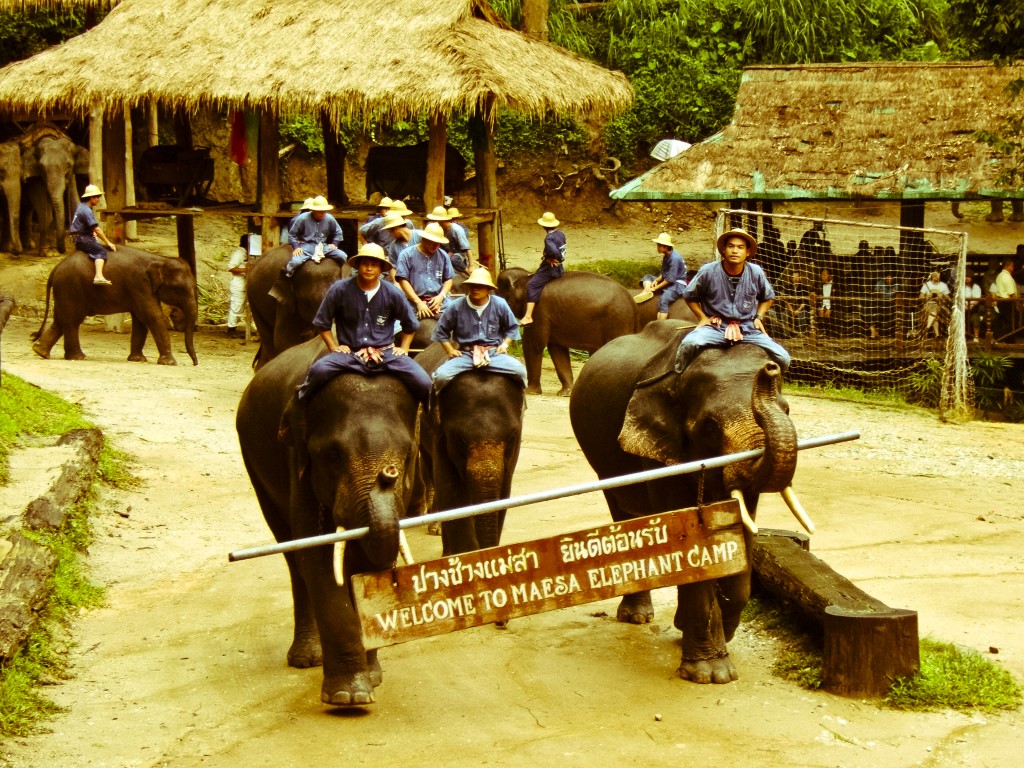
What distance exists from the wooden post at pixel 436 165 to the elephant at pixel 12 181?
7.50 metres

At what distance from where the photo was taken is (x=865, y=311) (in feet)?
62.5

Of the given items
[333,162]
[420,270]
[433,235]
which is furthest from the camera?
[333,162]

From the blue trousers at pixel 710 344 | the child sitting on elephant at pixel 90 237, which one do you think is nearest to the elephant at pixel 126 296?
the child sitting on elephant at pixel 90 237

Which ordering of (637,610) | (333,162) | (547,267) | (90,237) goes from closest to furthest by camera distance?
(637,610), (547,267), (90,237), (333,162)

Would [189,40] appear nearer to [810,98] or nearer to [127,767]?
[810,98]

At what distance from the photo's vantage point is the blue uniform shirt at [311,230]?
14.9m

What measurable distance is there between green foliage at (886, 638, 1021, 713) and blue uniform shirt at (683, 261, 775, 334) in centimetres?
196

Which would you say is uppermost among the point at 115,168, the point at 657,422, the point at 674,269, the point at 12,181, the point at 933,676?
the point at 115,168

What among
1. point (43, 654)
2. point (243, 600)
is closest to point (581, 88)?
point (243, 600)

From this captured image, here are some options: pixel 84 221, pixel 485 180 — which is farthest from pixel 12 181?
pixel 485 180

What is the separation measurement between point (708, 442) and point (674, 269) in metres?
9.66

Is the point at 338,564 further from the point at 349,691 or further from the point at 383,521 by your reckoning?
the point at 349,691

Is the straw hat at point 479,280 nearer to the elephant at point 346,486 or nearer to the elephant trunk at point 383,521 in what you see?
the elephant at point 346,486

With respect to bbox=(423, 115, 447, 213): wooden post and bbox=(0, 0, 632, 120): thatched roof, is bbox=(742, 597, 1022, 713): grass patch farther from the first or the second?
bbox=(423, 115, 447, 213): wooden post
